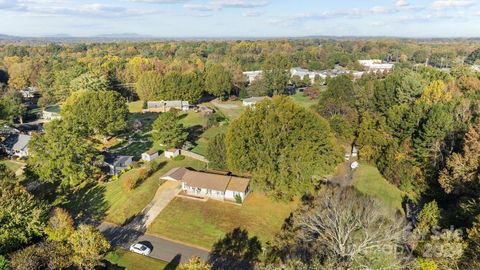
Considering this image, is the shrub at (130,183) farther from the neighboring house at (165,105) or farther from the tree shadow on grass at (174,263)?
the neighboring house at (165,105)

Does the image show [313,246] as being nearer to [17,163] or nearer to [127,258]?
[127,258]

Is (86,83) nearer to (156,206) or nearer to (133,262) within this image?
(156,206)

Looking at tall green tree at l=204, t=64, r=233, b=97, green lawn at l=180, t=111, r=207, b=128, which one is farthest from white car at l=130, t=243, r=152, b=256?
tall green tree at l=204, t=64, r=233, b=97

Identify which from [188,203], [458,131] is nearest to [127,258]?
[188,203]

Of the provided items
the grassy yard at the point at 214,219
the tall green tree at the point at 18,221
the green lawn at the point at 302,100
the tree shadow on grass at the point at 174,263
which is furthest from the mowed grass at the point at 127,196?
the green lawn at the point at 302,100

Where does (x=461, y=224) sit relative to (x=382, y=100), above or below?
below

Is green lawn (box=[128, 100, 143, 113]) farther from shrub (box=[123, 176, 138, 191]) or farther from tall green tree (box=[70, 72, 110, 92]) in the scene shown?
shrub (box=[123, 176, 138, 191])

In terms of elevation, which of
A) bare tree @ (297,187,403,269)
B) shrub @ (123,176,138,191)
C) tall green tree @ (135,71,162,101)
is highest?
tall green tree @ (135,71,162,101)
